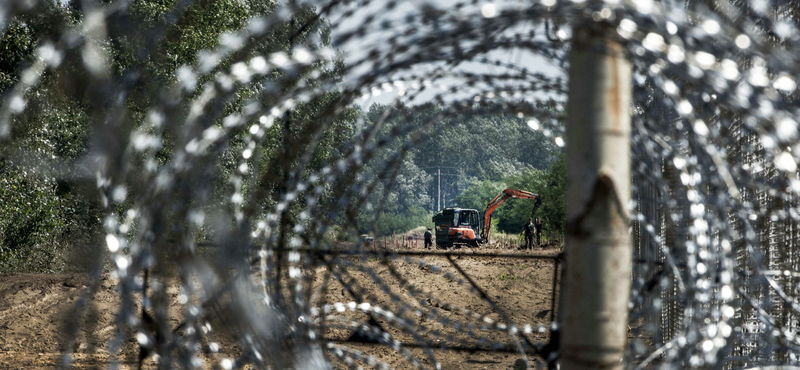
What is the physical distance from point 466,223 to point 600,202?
103ft

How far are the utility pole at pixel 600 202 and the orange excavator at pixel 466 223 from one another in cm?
2651

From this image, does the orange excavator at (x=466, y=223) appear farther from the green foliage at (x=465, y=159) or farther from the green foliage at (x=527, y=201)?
the green foliage at (x=465, y=159)

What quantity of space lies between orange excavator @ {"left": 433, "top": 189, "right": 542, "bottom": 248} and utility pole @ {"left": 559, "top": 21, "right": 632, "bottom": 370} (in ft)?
87.0

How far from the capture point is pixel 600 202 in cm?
207

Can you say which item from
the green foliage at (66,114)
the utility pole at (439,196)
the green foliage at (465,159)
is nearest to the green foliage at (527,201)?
the green foliage at (465,159)

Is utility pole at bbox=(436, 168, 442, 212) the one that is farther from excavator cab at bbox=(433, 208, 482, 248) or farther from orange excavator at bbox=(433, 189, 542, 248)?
orange excavator at bbox=(433, 189, 542, 248)

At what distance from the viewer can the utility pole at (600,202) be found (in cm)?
204

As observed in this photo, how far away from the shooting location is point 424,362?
25.5 ft

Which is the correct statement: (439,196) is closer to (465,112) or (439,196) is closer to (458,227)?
(458,227)

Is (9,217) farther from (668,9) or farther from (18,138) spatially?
(668,9)

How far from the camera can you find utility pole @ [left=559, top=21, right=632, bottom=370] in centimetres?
204

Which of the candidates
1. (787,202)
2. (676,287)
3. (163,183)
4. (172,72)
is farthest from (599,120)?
(172,72)

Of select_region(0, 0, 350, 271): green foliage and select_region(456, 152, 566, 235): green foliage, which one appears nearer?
select_region(0, 0, 350, 271): green foliage

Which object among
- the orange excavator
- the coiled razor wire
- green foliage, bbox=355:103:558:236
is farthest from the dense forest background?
green foliage, bbox=355:103:558:236
